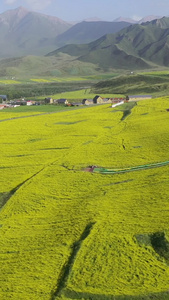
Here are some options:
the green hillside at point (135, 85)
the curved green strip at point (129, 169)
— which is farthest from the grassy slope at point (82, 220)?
the green hillside at point (135, 85)

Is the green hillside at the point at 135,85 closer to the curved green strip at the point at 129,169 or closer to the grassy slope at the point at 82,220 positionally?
the grassy slope at the point at 82,220

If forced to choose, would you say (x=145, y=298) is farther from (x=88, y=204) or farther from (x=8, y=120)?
(x=8, y=120)

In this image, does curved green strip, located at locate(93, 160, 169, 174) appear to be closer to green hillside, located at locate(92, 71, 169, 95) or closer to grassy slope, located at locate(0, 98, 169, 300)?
grassy slope, located at locate(0, 98, 169, 300)

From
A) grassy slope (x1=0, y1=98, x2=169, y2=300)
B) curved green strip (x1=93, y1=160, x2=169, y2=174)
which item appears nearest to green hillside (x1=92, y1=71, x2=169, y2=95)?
grassy slope (x1=0, y1=98, x2=169, y2=300)

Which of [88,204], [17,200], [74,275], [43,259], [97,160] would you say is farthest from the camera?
[97,160]

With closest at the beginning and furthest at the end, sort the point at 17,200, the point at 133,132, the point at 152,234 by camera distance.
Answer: the point at 152,234 → the point at 17,200 → the point at 133,132

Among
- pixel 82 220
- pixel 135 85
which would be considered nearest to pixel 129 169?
pixel 82 220

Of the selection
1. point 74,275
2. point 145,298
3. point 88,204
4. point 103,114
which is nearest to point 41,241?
point 74,275

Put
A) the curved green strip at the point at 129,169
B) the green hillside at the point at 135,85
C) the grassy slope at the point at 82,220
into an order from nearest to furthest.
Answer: the grassy slope at the point at 82,220 → the curved green strip at the point at 129,169 → the green hillside at the point at 135,85

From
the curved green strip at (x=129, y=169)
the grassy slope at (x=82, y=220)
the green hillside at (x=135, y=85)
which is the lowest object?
the grassy slope at (x=82, y=220)
